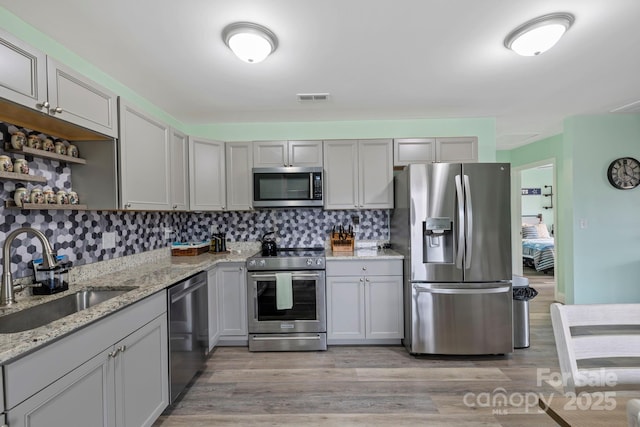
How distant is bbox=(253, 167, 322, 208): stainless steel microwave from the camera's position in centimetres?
312

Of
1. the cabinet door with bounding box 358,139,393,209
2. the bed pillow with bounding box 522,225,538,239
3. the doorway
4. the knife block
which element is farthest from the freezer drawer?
the bed pillow with bounding box 522,225,538,239

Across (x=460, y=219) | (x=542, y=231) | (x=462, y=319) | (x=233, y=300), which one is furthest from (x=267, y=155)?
(x=542, y=231)

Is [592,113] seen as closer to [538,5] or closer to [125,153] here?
[538,5]

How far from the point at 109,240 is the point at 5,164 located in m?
0.94

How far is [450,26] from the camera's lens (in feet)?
5.96

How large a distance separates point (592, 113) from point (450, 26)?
297cm

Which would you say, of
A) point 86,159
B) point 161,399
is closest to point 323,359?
point 161,399

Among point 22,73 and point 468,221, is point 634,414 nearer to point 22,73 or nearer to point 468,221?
point 468,221

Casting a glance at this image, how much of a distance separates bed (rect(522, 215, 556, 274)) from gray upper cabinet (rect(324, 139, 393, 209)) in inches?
188

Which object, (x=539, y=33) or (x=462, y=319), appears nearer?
(x=539, y=33)

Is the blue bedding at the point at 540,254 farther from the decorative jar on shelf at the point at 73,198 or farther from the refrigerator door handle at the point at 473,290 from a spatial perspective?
the decorative jar on shelf at the point at 73,198

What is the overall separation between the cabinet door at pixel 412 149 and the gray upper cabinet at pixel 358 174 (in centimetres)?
7

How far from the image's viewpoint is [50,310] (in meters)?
1.57

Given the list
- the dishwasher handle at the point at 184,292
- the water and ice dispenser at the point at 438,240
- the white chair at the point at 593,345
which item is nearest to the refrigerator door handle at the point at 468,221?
the water and ice dispenser at the point at 438,240
